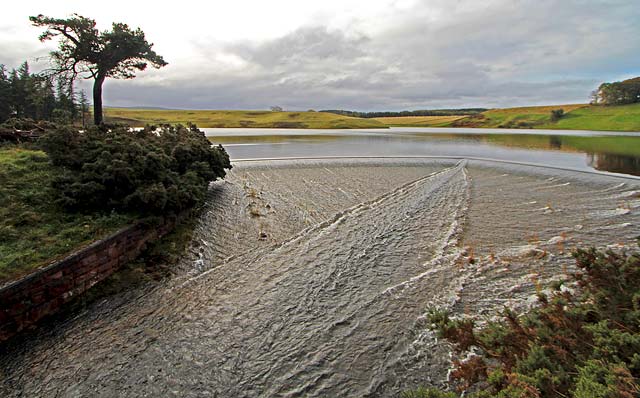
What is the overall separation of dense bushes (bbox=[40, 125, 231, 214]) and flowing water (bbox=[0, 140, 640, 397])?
5.94 feet

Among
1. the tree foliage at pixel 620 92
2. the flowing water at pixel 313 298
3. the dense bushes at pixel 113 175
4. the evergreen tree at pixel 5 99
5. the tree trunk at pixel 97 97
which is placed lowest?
the flowing water at pixel 313 298

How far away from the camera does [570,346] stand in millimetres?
4086

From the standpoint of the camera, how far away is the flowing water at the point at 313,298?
5535mm

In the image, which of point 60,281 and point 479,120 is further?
point 479,120

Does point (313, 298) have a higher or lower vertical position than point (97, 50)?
lower

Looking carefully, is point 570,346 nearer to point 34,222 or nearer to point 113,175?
point 34,222

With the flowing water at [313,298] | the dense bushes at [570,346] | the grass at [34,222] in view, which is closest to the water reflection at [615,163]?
the flowing water at [313,298]

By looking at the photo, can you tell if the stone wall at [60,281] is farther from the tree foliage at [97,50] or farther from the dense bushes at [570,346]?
the tree foliage at [97,50]

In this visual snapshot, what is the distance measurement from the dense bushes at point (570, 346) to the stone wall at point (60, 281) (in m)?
7.45

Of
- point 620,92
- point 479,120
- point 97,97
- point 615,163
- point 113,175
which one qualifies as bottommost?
point 113,175

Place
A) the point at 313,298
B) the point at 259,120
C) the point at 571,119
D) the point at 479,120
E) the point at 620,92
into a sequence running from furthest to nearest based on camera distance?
1. the point at 479,120
2. the point at 259,120
3. the point at 620,92
4. the point at 571,119
5. the point at 313,298

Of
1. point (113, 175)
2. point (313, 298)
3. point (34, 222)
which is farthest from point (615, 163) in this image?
point (34, 222)

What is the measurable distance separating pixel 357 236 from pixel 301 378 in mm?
7038

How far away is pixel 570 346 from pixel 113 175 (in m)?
12.5
